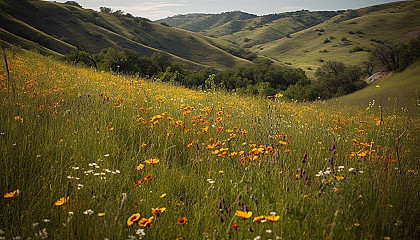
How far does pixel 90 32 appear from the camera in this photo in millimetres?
97000

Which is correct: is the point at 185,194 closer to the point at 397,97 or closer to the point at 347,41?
the point at 397,97

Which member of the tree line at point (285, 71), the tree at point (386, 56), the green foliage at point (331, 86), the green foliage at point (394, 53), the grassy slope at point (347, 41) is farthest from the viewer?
the grassy slope at point (347, 41)

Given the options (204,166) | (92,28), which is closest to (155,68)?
(204,166)

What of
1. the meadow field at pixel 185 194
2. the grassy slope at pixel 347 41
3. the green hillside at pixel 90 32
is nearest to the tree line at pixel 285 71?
the green hillside at pixel 90 32

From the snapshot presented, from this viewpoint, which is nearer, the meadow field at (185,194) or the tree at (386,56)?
the meadow field at (185,194)

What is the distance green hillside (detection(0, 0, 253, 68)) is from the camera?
6272cm

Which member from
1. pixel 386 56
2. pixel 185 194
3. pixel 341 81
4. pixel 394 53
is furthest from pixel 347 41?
pixel 185 194

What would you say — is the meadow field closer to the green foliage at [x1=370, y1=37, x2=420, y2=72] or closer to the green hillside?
the green foliage at [x1=370, y1=37, x2=420, y2=72]

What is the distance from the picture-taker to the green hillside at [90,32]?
6272 centimetres

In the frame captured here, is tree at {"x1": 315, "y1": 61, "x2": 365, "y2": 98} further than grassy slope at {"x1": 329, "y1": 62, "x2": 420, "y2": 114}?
Yes

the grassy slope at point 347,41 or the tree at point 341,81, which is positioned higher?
the grassy slope at point 347,41

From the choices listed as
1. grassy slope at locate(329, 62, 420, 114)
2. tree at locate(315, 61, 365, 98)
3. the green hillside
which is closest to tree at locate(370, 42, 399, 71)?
tree at locate(315, 61, 365, 98)

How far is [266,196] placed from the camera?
9.07 feet

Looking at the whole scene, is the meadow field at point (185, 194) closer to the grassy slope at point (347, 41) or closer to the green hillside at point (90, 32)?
the green hillside at point (90, 32)
